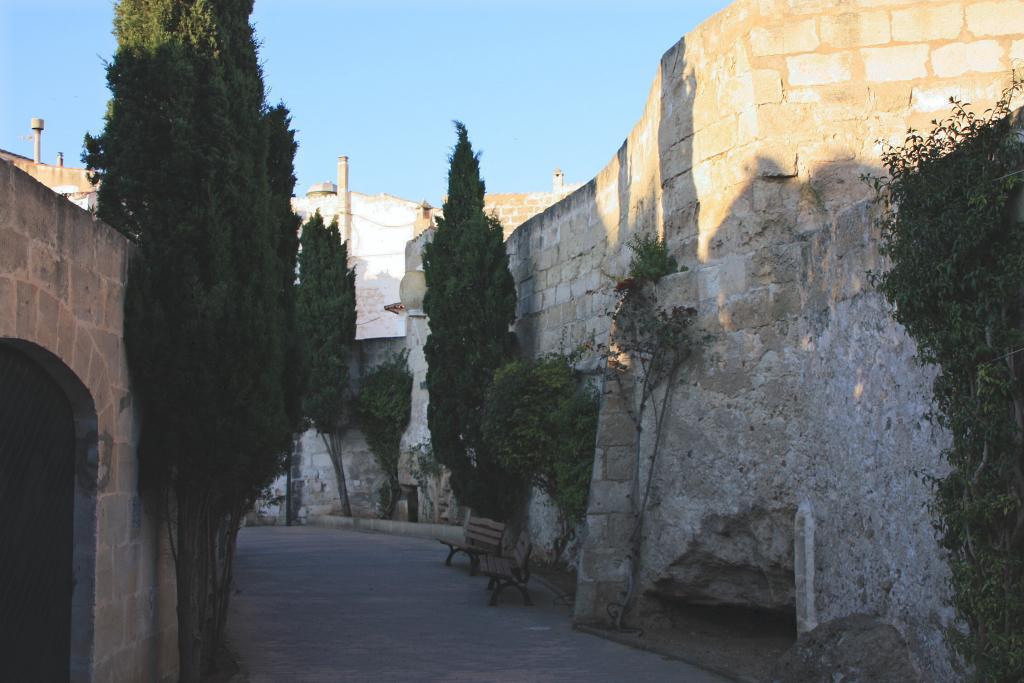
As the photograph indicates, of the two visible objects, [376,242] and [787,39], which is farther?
[376,242]

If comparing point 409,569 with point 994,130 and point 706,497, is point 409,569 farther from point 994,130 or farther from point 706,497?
point 994,130

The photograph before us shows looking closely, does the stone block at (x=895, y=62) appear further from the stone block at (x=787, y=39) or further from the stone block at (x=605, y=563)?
the stone block at (x=605, y=563)

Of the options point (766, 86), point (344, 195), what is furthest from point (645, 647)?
point (344, 195)

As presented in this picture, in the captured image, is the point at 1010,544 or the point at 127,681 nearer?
the point at 1010,544

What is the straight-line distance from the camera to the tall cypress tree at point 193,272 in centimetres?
636

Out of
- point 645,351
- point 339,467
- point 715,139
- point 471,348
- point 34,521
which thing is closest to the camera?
point 34,521

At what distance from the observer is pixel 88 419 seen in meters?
5.62

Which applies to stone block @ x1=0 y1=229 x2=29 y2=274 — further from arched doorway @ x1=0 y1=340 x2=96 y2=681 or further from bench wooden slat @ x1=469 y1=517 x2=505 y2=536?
bench wooden slat @ x1=469 y1=517 x2=505 y2=536

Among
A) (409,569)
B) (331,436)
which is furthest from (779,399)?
(331,436)

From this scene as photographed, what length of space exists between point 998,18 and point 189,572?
6.40m

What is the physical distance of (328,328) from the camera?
879 inches

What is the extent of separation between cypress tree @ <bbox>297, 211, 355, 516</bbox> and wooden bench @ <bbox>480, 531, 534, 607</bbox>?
36.5 ft

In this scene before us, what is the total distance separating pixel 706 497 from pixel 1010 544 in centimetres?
358

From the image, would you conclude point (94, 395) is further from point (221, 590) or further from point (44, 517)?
point (221, 590)
